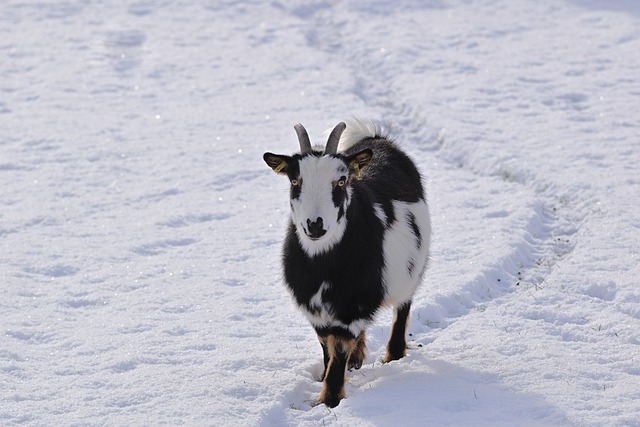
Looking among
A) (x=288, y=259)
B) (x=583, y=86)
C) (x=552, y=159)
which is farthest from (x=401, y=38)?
(x=288, y=259)

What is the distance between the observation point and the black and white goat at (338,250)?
20.9ft

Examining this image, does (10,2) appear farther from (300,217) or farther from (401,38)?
(300,217)

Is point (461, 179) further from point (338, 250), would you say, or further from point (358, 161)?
point (338, 250)

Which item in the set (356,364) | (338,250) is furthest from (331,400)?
(338,250)

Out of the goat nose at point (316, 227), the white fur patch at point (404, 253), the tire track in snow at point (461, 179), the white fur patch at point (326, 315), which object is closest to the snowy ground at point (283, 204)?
the tire track in snow at point (461, 179)

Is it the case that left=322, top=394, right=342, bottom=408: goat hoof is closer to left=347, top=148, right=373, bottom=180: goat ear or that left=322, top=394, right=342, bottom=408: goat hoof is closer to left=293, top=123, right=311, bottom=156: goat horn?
left=347, top=148, right=373, bottom=180: goat ear

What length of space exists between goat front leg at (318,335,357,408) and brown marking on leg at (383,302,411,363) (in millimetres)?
948

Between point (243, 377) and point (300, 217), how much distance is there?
1.48 meters

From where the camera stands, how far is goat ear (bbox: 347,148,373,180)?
6539mm

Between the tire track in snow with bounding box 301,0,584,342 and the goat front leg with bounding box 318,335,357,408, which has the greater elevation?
the goat front leg with bounding box 318,335,357,408

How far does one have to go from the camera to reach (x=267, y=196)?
40.3 ft

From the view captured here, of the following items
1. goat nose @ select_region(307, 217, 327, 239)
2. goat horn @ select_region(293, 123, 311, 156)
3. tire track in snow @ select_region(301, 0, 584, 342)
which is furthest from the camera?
tire track in snow @ select_region(301, 0, 584, 342)

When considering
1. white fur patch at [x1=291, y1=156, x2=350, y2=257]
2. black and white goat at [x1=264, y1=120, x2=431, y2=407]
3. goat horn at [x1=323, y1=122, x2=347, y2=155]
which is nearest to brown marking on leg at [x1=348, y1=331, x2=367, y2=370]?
black and white goat at [x1=264, y1=120, x2=431, y2=407]

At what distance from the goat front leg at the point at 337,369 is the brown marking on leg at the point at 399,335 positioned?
3.11 ft
